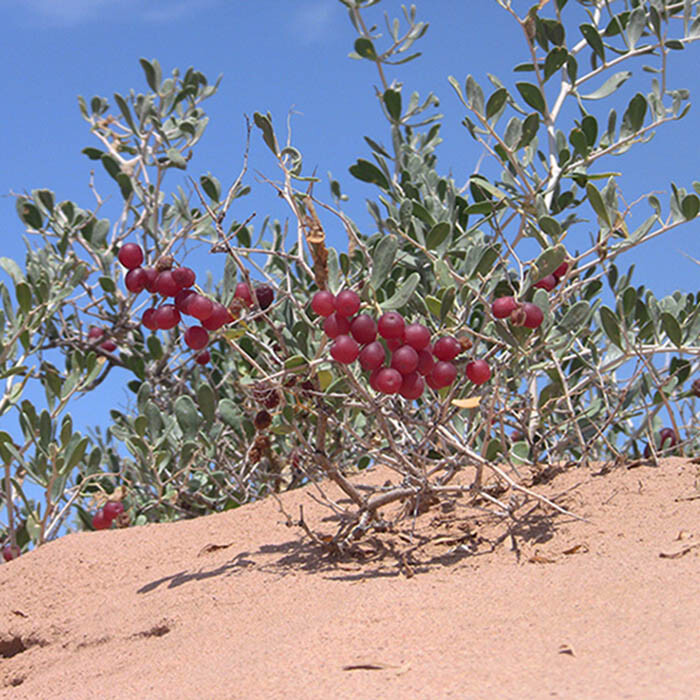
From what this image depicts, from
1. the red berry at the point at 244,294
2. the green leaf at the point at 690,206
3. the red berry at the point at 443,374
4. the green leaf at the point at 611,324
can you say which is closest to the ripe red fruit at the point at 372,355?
the red berry at the point at 443,374

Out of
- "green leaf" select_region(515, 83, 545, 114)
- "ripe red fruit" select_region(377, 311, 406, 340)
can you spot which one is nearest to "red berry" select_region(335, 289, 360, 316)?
"ripe red fruit" select_region(377, 311, 406, 340)

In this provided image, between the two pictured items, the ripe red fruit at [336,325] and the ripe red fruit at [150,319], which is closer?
the ripe red fruit at [336,325]

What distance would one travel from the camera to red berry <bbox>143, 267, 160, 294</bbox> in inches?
123

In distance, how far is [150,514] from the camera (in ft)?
18.4

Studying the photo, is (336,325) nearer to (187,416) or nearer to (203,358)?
(187,416)

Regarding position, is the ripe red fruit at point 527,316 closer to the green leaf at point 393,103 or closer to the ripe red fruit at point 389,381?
the ripe red fruit at point 389,381

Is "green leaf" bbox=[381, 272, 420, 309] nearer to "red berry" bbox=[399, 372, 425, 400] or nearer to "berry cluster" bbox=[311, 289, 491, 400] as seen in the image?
"berry cluster" bbox=[311, 289, 491, 400]

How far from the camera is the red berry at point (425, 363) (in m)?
2.92

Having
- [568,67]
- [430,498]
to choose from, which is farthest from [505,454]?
[568,67]

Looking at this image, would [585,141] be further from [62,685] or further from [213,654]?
[62,685]

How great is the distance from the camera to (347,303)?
2746 millimetres

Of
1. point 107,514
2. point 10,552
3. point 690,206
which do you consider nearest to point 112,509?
point 107,514

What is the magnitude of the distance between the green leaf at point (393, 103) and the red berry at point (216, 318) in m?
2.41

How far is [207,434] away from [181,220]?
7.02ft
